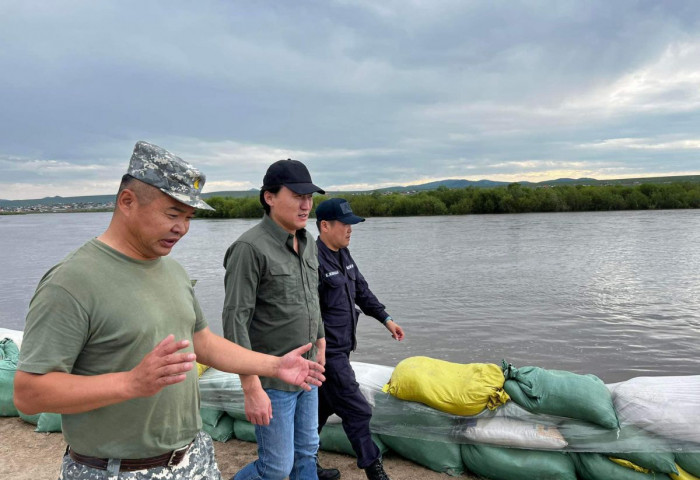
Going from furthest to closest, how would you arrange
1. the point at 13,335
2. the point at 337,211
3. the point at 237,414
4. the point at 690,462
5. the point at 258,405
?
the point at 13,335 < the point at 237,414 < the point at 337,211 < the point at 690,462 < the point at 258,405

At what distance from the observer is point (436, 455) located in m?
3.46

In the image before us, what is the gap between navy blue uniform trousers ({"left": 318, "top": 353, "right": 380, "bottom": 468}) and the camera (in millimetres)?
3062

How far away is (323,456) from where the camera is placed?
3.77 metres

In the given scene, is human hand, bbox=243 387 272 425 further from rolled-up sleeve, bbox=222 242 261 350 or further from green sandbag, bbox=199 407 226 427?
green sandbag, bbox=199 407 226 427

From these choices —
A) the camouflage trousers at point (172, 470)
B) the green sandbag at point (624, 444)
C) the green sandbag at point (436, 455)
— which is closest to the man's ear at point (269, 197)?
the camouflage trousers at point (172, 470)

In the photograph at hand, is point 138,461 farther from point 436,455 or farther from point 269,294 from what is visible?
point 436,455

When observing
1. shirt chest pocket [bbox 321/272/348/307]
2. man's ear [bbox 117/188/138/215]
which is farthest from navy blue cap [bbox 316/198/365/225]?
man's ear [bbox 117/188/138/215]

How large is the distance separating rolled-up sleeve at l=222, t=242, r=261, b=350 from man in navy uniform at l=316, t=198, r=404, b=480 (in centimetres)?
73

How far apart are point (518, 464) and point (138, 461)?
2506 mm

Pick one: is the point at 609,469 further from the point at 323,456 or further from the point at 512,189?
the point at 512,189

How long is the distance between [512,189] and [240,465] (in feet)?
146

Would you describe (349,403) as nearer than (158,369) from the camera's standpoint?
No

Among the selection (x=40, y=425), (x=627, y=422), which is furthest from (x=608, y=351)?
(x=40, y=425)

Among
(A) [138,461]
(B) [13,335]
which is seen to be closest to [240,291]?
(A) [138,461]
